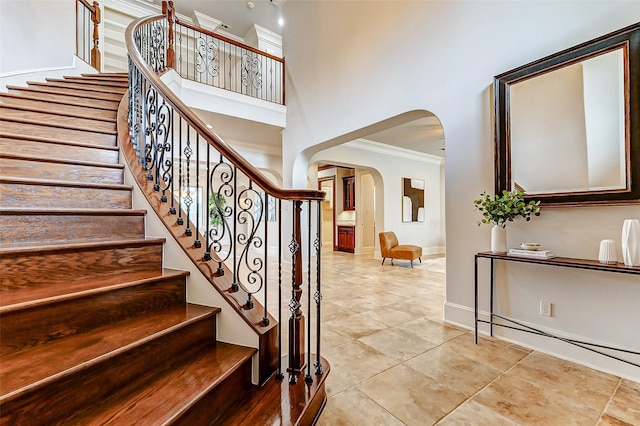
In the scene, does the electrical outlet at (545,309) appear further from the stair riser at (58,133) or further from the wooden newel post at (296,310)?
the stair riser at (58,133)

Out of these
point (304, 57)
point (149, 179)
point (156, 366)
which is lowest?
point (156, 366)

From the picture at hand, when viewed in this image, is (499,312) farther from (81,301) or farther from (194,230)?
(81,301)

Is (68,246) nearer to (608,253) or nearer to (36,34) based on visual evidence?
(608,253)

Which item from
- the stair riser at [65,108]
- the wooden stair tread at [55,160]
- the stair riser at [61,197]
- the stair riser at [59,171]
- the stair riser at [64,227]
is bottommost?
the stair riser at [64,227]

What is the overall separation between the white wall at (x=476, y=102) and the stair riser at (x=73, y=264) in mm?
2635

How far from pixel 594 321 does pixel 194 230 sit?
283 centimetres

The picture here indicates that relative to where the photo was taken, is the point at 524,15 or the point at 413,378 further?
the point at 524,15

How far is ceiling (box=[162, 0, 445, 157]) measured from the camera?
5527 mm

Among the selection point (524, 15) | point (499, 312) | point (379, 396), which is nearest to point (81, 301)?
point (379, 396)

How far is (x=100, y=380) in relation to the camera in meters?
1.06

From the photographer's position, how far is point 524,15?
2373 millimetres

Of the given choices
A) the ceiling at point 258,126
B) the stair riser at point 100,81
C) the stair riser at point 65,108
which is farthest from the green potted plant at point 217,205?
the ceiling at point 258,126

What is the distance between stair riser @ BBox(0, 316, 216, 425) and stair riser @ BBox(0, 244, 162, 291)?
564 millimetres

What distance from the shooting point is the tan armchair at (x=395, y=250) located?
5945 millimetres
